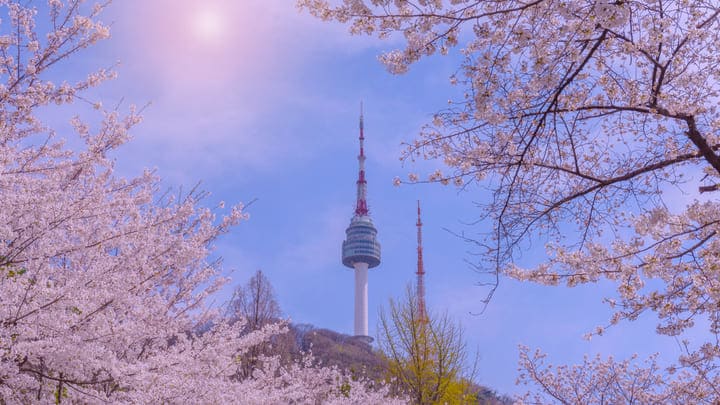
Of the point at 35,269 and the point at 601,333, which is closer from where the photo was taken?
the point at 35,269

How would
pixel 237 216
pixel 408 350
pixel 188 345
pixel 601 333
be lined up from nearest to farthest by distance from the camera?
pixel 188 345 < pixel 601 333 < pixel 237 216 < pixel 408 350

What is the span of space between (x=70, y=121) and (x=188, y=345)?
255 centimetres

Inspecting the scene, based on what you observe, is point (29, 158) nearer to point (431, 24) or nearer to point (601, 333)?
point (431, 24)

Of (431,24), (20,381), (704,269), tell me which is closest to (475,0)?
(431,24)

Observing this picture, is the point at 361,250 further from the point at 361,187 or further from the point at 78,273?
the point at 78,273

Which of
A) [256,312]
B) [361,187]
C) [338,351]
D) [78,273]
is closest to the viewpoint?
[78,273]

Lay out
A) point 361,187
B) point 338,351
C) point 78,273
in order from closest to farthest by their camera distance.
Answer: point 78,273
point 338,351
point 361,187

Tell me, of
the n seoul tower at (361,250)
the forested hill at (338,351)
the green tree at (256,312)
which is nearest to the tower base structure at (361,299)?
the n seoul tower at (361,250)

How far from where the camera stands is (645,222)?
4.78m

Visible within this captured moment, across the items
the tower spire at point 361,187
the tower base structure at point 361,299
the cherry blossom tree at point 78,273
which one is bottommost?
the cherry blossom tree at point 78,273

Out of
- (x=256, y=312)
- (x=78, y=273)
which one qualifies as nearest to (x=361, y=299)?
(x=256, y=312)

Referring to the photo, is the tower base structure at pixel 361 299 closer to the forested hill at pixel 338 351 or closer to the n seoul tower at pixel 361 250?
the n seoul tower at pixel 361 250

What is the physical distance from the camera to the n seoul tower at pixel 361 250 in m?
85.7

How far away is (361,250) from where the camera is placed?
292 feet
